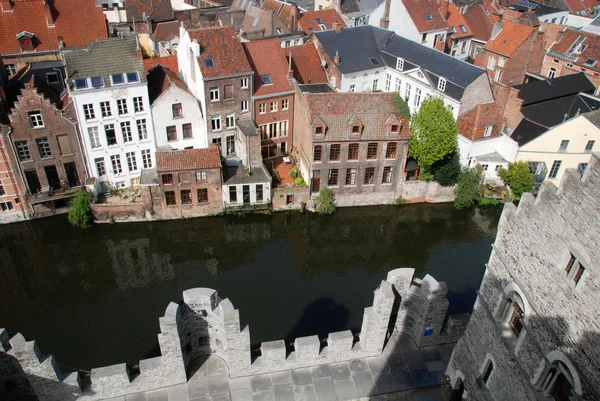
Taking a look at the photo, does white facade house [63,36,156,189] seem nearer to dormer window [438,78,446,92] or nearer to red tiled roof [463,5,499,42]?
dormer window [438,78,446,92]

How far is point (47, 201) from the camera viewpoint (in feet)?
153

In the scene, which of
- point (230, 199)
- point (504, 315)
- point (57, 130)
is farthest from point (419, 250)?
point (57, 130)

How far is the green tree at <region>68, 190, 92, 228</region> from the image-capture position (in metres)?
45.6

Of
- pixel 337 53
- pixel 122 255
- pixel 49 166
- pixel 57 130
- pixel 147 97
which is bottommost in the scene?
pixel 122 255

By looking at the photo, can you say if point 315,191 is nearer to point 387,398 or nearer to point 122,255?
point 122,255

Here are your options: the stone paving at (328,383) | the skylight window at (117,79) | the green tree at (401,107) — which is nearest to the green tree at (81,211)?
the skylight window at (117,79)

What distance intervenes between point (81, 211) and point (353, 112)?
27311mm

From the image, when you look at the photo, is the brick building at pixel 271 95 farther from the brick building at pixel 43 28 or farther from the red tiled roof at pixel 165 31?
the red tiled roof at pixel 165 31

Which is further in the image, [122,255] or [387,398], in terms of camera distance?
[122,255]

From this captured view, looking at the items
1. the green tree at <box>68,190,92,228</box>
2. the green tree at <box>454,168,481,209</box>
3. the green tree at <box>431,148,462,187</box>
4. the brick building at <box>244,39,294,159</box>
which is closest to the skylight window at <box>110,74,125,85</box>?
the green tree at <box>68,190,92,228</box>

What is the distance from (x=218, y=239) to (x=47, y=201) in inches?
656

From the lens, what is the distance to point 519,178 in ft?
165

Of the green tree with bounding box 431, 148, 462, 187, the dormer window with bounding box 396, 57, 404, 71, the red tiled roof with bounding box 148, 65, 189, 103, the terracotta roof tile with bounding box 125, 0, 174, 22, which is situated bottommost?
the green tree with bounding box 431, 148, 462, 187

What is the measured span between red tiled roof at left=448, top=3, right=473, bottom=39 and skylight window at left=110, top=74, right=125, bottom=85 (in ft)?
180
